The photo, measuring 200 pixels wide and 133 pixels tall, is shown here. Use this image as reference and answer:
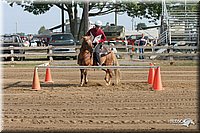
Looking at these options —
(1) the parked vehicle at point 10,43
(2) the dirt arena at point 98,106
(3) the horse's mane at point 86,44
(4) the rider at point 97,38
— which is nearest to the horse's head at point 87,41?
(3) the horse's mane at point 86,44

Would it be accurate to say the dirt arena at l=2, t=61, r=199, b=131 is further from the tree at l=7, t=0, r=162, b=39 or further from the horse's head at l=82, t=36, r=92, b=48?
the tree at l=7, t=0, r=162, b=39

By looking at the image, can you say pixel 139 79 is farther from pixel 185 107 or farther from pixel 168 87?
pixel 185 107

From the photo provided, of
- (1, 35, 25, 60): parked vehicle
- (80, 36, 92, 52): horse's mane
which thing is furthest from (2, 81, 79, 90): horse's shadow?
(1, 35, 25, 60): parked vehicle

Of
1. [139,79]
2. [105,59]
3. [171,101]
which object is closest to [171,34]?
[139,79]

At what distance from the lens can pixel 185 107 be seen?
10.8 m

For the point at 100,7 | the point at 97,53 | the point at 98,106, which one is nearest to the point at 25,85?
the point at 97,53

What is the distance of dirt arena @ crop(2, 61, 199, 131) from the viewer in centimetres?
877

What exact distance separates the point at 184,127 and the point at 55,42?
24045mm

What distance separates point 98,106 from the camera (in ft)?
35.7

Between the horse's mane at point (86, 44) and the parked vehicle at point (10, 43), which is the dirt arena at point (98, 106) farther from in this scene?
the parked vehicle at point (10, 43)

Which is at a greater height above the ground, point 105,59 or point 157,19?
point 157,19

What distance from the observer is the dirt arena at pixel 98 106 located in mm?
8766

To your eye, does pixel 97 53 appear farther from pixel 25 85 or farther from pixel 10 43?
pixel 10 43

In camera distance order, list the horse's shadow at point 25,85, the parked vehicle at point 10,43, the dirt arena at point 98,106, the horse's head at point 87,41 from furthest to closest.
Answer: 1. the parked vehicle at point 10,43
2. the horse's head at point 87,41
3. the horse's shadow at point 25,85
4. the dirt arena at point 98,106
